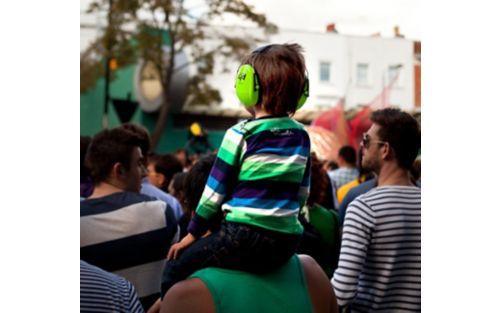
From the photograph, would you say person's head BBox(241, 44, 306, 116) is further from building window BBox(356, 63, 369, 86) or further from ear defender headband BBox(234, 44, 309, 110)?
building window BBox(356, 63, 369, 86)

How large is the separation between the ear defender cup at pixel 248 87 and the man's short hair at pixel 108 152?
49.7 inches

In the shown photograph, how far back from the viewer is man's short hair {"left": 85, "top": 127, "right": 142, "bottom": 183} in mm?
3429

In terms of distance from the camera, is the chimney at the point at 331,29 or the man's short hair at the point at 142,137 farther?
the chimney at the point at 331,29

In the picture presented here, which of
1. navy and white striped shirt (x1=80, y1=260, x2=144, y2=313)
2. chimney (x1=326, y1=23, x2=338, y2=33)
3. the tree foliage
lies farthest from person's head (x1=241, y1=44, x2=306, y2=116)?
chimney (x1=326, y1=23, x2=338, y2=33)

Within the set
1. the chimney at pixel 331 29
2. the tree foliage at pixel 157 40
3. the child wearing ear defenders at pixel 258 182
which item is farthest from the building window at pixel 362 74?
the child wearing ear defenders at pixel 258 182

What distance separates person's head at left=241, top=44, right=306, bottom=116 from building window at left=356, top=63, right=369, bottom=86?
→ 1508 inches

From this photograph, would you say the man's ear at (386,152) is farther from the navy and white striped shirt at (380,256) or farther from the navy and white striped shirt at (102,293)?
the navy and white striped shirt at (102,293)

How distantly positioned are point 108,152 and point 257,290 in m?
1.51

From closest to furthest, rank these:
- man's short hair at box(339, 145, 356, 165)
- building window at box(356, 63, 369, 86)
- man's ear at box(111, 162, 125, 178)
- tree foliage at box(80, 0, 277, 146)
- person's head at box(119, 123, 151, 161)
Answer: man's ear at box(111, 162, 125, 178) → person's head at box(119, 123, 151, 161) → man's short hair at box(339, 145, 356, 165) → tree foliage at box(80, 0, 277, 146) → building window at box(356, 63, 369, 86)

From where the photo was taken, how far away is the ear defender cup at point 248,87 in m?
2.32

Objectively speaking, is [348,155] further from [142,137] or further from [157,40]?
[157,40]
